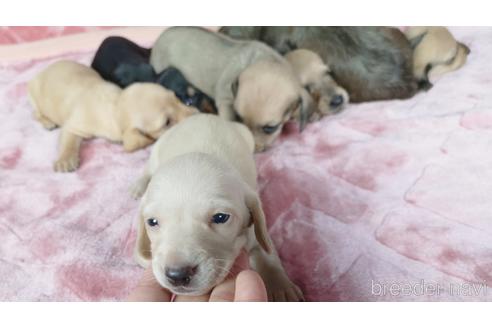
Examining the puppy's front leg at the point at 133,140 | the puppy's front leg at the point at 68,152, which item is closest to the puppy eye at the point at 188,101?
the puppy's front leg at the point at 133,140

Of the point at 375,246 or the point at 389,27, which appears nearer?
the point at 375,246

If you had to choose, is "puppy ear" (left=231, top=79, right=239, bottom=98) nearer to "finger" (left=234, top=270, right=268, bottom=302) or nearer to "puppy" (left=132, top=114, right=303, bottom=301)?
"puppy" (left=132, top=114, right=303, bottom=301)

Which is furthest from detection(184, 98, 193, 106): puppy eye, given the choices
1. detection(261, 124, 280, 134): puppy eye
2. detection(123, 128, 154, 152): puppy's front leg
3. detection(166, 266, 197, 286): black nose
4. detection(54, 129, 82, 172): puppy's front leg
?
detection(166, 266, 197, 286): black nose

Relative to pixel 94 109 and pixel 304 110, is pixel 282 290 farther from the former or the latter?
pixel 94 109

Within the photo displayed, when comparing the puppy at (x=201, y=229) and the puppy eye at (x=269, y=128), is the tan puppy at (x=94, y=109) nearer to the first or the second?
the puppy eye at (x=269, y=128)

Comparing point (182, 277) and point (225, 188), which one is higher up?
point (225, 188)

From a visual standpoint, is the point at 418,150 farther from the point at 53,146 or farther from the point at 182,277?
the point at 53,146
